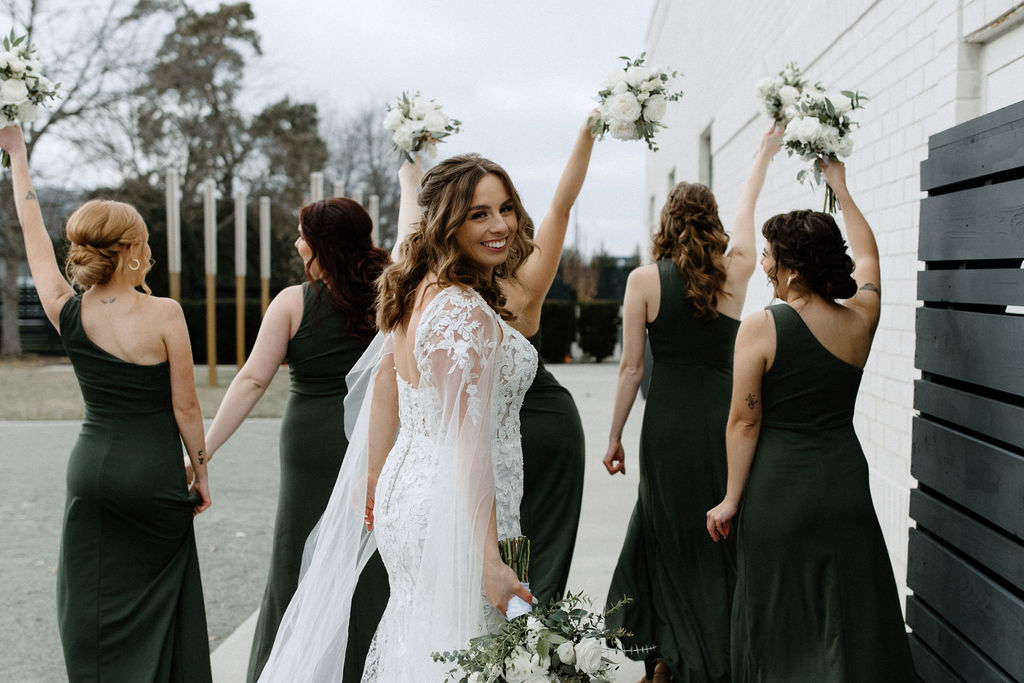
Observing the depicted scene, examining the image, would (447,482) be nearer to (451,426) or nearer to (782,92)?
(451,426)

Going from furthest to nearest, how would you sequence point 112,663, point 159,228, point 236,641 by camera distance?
point 159,228 < point 236,641 < point 112,663

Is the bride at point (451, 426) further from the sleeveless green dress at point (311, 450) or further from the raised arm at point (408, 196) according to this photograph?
the sleeveless green dress at point (311, 450)

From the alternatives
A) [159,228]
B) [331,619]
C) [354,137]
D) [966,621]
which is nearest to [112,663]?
[331,619]

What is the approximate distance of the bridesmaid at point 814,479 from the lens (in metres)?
3.11

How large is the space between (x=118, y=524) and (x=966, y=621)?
119 inches

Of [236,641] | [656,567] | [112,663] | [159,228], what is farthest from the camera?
[159,228]

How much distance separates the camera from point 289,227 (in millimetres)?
33469

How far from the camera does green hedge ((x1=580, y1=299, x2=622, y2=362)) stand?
75.6 ft

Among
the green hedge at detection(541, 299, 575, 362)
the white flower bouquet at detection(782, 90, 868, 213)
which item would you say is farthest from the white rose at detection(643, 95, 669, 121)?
the green hedge at detection(541, 299, 575, 362)

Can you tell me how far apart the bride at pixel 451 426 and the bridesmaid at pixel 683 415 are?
5.76 feet

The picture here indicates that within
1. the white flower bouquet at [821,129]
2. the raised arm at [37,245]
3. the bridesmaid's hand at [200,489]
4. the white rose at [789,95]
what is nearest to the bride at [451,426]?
the bridesmaid's hand at [200,489]

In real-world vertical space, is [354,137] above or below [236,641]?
above

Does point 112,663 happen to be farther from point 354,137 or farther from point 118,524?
point 354,137

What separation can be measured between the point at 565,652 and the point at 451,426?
2.08ft
